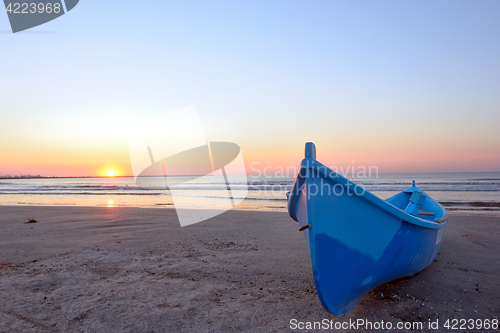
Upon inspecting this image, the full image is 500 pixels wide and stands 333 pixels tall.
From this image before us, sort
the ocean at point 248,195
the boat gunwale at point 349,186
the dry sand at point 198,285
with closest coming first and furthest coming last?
the boat gunwale at point 349,186 → the dry sand at point 198,285 → the ocean at point 248,195

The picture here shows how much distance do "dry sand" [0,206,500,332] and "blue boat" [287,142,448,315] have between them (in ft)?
1.57

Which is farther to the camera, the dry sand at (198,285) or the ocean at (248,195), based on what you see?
the ocean at (248,195)

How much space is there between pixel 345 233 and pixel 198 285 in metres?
2.28

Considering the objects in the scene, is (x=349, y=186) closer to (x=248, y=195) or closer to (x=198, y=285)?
(x=198, y=285)

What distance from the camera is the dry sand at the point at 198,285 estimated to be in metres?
2.89

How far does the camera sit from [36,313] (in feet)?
9.80

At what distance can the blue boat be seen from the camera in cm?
249

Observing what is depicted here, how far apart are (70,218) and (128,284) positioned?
743cm

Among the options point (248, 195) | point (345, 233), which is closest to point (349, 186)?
point (345, 233)

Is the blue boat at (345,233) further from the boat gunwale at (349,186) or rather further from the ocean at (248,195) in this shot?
the ocean at (248,195)

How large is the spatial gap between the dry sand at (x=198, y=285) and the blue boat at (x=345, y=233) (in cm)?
48

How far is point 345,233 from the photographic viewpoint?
261cm

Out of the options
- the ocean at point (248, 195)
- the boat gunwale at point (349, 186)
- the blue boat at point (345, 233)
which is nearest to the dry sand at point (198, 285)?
the blue boat at point (345, 233)

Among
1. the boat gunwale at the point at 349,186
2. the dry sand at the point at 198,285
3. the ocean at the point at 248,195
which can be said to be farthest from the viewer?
the ocean at the point at 248,195
